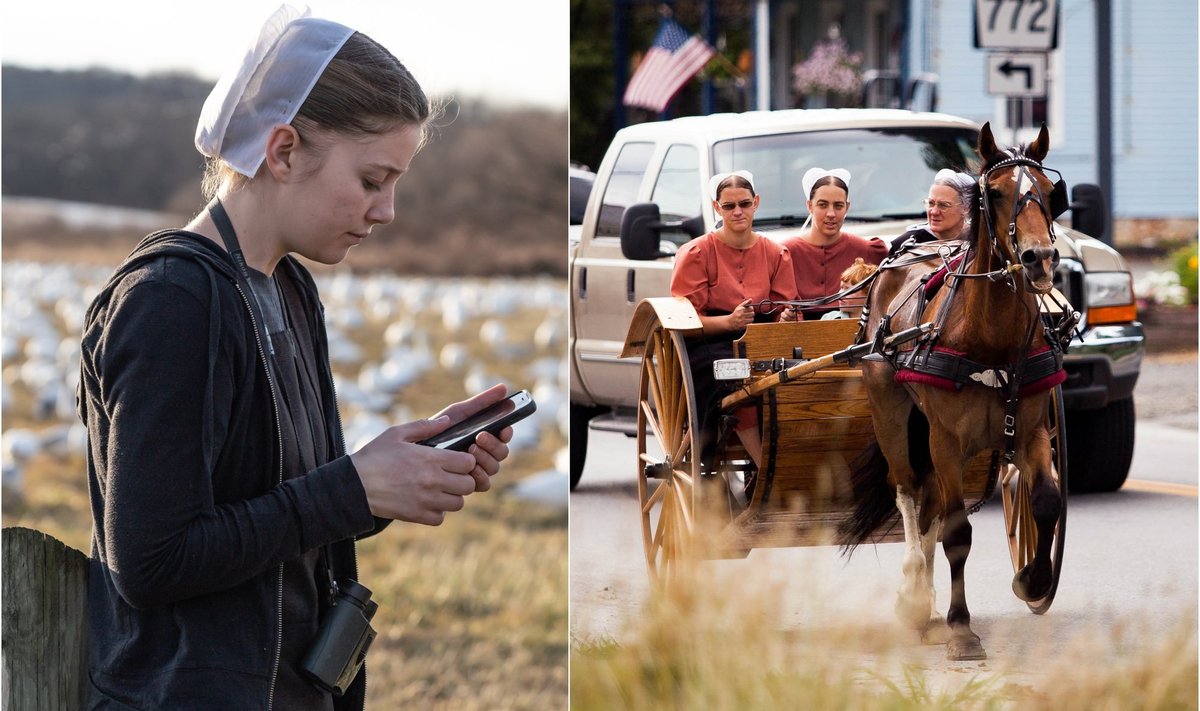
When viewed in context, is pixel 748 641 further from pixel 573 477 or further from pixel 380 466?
pixel 380 466

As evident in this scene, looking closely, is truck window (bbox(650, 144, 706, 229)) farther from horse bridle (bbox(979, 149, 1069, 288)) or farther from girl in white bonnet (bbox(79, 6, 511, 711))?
girl in white bonnet (bbox(79, 6, 511, 711))

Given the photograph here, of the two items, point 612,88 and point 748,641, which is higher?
point 612,88

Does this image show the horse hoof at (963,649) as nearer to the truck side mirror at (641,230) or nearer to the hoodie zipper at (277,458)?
the truck side mirror at (641,230)

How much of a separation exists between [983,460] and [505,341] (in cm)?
1449

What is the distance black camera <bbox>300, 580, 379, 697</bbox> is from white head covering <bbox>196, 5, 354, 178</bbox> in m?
0.54

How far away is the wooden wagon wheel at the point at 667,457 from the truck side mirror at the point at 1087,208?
0.75 m

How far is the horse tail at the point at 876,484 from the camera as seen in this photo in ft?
8.85

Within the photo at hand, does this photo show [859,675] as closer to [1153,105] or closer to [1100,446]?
[1100,446]

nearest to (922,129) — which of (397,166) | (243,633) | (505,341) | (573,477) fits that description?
(573,477)

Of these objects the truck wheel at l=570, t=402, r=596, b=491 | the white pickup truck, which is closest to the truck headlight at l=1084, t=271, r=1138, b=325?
the white pickup truck

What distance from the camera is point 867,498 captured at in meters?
2.75

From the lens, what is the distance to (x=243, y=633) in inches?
71.5

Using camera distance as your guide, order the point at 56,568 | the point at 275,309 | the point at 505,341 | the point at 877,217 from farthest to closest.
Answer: the point at 505,341, the point at 877,217, the point at 56,568, the point at 275,309

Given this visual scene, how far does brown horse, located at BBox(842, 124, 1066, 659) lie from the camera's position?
2.62 meters
